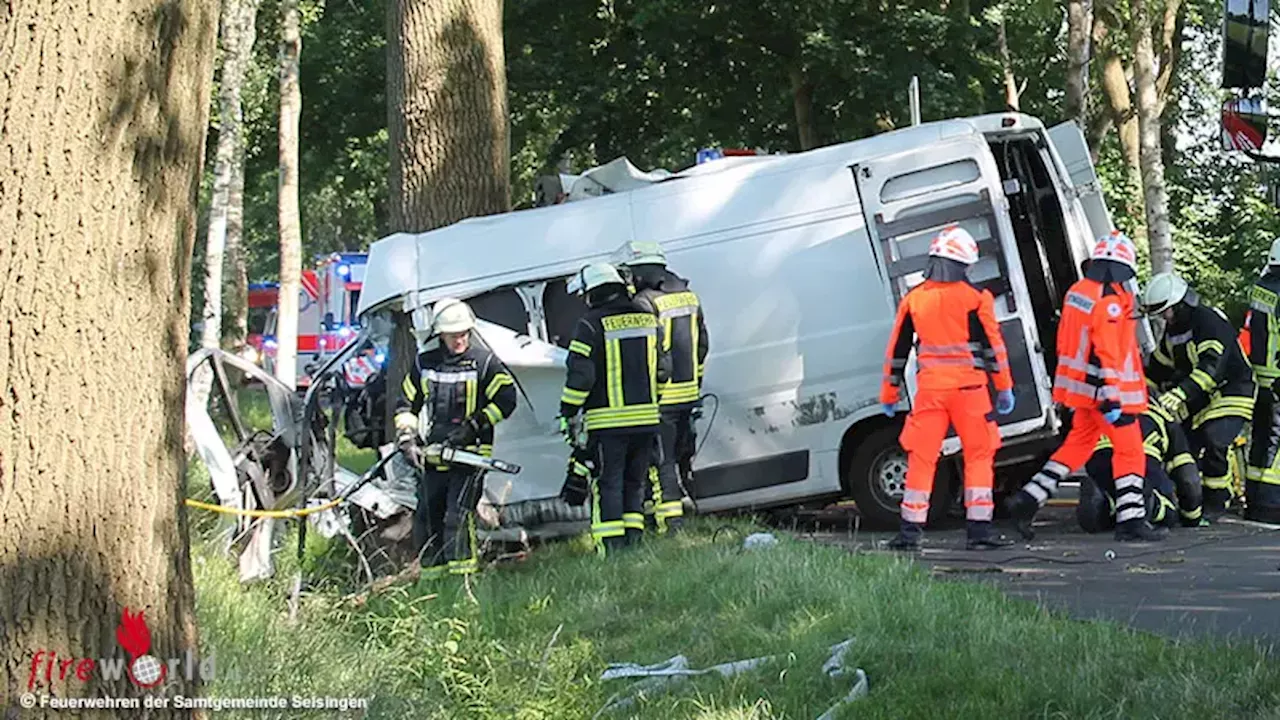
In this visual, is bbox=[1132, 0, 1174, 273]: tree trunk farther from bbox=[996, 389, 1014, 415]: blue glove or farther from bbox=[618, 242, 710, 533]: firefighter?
bbox=[618, 242, 710, 533]: firefighter

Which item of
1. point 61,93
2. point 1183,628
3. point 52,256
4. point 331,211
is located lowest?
point 1183,628

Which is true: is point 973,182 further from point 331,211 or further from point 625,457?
point 331,211

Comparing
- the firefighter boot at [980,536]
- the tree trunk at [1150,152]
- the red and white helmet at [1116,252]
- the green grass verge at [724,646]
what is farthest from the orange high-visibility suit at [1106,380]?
the tree trunk at [1150,152]

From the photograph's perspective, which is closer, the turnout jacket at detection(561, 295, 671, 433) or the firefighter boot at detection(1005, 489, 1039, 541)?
the turnout jacket at detection(561, 295, 671, 433)

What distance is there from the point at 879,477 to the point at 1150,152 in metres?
6.81

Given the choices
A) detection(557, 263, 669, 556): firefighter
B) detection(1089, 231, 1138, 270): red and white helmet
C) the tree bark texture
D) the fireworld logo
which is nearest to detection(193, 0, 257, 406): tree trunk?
the tree bark texture

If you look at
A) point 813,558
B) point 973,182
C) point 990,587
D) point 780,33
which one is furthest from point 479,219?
point 780,33

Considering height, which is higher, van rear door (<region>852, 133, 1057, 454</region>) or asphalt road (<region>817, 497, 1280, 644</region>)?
van rear door (<region>852, 133, 1057, 454</region>)

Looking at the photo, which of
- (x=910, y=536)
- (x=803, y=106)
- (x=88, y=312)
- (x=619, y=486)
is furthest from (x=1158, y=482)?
(x=803, y=106)

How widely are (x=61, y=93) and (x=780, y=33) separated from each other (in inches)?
713

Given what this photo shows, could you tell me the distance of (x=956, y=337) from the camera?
30.7 feet

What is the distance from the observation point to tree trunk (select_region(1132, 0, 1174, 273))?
15922 mm

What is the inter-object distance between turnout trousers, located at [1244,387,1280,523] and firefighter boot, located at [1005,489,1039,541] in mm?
1574

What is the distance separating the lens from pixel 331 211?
5950 cm
